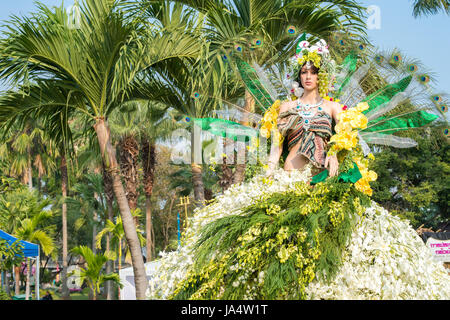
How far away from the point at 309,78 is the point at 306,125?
46 centimetres

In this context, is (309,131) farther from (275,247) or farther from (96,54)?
(96,54)

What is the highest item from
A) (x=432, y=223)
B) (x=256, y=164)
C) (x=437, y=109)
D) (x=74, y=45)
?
(x=74, y=45)

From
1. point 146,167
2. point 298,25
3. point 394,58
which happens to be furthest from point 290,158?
point 146,167

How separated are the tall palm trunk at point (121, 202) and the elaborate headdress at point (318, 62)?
4.46m

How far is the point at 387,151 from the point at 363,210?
17.0 m

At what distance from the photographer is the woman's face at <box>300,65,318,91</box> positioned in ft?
13.7

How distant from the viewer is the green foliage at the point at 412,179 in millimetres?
18328

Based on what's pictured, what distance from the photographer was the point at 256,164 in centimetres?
428

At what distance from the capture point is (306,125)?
3.99 meters

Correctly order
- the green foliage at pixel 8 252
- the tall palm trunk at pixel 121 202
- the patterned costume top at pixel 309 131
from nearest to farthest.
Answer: the patterned costume top at pixel 309 131 < the tall palm trunk at pixel 121 202 < the green foliage at pixel 8 252

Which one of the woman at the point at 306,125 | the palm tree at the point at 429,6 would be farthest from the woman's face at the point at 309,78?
the palm tree at the point at 429,6

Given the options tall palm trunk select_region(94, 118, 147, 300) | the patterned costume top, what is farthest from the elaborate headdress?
tall palm trunk select_region(94, 118, 147, 300)

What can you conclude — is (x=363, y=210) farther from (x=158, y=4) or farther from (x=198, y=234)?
(x=158, y=4)

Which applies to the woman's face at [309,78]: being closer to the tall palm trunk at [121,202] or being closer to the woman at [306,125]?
the woman at [306,125]
